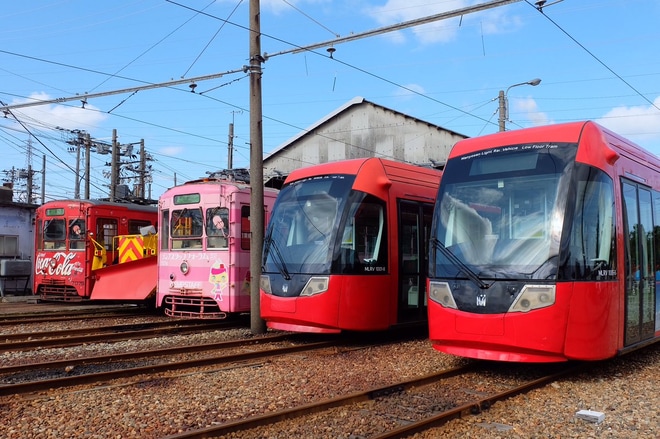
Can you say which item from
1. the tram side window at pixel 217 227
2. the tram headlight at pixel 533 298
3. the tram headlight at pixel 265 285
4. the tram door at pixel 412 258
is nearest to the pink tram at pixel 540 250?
the tram headlight at pixel 533 298

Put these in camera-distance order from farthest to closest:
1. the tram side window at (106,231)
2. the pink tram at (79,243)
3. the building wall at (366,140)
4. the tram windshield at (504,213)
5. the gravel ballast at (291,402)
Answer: the building wall at (366,140) → the tram side window at (106,231) → the pink tram at (79,243) → the tram windshield at (504,213) → the gravel ballast at (291,402)

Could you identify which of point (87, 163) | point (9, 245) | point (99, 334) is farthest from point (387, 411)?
point (87, 163)

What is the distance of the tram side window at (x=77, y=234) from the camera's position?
1788 cm

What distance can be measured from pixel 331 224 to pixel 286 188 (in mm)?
1587

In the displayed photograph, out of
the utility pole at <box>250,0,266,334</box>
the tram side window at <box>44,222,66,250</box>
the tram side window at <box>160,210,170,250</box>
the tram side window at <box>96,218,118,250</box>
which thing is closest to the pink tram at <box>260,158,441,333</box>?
the utility pole at <box>250,0,266,334</box>

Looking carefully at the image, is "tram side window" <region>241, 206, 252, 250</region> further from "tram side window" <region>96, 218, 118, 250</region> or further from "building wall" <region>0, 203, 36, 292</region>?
"building wall" <region>0, 203, 36, 292</region>

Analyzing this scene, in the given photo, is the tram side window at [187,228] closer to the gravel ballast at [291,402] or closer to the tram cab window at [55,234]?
the gravel ballast at [291,402]

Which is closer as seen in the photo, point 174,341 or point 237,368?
point 237,368

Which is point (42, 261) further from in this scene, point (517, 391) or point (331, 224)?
point (517, 391)

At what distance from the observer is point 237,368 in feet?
27.4

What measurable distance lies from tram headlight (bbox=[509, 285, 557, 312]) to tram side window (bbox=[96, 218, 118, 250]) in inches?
556

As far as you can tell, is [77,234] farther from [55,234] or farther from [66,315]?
[66,315]

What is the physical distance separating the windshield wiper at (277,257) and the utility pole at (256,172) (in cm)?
116

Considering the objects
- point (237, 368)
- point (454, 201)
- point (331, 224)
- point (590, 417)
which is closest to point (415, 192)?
point (331, 224)
